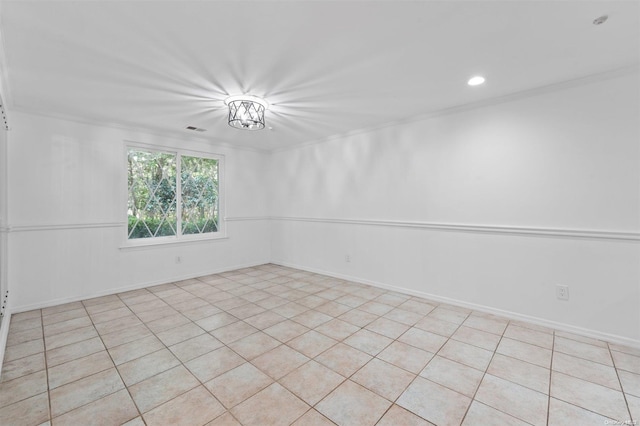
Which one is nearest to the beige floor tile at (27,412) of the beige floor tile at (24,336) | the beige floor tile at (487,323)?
the beige floor tile at (24,336)

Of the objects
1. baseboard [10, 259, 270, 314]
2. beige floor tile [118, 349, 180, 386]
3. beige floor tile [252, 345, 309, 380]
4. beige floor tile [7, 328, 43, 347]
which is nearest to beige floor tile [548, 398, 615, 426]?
beige floor tile [252, 345, 309, 380]

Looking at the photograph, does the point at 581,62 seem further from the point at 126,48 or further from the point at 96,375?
the point at 96,375

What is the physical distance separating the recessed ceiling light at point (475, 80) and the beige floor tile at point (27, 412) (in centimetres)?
390

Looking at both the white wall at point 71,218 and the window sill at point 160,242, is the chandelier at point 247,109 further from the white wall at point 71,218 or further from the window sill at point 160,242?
the window sill at point 160,242

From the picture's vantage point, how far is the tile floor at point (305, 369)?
1611 mm

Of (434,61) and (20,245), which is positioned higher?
(434,61)

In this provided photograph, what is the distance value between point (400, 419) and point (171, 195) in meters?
4.28

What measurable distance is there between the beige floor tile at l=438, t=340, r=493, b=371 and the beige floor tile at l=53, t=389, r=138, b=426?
2192 millimetres

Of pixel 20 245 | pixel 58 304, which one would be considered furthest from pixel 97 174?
pixel 58 304

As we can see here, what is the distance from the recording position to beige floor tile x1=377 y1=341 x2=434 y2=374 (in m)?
2.06

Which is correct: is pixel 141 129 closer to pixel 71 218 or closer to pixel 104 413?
pixel 71 218

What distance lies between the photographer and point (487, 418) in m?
1.57

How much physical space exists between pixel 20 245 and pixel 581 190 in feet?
19.2

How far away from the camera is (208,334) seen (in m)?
2.57
